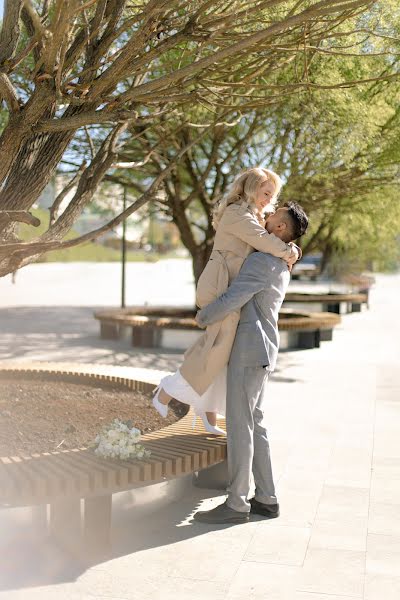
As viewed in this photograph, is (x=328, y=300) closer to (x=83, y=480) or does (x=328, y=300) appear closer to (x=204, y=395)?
(x=204, y=395)

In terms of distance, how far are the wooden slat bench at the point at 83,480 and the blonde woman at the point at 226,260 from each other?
42 cm

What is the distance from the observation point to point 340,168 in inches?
597

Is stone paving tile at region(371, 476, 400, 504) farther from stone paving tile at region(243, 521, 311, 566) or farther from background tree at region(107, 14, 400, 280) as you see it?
background tree at region(107, 14, 400, 280)

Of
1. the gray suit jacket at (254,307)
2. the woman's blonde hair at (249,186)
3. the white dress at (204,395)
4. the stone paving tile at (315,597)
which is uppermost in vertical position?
the woman's blonde hair at (249,186)

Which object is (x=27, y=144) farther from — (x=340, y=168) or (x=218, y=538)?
(x=340, y=168)

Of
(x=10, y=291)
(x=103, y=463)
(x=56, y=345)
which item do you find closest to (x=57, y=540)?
(x=103, y=463)

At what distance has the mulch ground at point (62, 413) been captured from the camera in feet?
18.5

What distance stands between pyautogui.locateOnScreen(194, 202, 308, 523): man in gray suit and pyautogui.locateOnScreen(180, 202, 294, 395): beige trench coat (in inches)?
2.7

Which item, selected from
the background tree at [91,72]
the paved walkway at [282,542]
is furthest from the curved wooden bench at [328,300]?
the background tree at [91,72]

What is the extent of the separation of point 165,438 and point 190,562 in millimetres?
1177

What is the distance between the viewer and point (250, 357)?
498 cm

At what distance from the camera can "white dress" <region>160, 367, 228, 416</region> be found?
5.31 meters

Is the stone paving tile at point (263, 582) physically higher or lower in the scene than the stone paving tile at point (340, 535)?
lower

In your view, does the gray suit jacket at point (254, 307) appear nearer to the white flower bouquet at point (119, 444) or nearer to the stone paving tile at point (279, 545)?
the white flower bouquet at point (119, 444)
